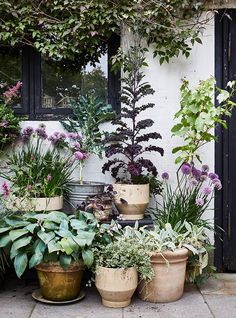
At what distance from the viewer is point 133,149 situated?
416 centimetres

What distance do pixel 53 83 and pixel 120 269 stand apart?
204 centimetres

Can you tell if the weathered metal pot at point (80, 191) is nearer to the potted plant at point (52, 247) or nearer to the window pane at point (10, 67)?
the potted plant at point (52, 247)

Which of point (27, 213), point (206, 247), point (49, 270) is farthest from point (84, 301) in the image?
point (206, 247)

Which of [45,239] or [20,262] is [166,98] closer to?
[45,239]

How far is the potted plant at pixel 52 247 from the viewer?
11.5 ft

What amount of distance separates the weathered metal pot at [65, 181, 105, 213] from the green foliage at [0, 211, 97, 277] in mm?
489

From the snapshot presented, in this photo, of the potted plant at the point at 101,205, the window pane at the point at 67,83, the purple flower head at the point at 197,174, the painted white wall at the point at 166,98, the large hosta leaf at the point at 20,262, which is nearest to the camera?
the large hosta leaf at the point at 20,262

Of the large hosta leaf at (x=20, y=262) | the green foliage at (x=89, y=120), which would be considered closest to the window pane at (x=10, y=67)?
the green foliage at (x=89, y=120)

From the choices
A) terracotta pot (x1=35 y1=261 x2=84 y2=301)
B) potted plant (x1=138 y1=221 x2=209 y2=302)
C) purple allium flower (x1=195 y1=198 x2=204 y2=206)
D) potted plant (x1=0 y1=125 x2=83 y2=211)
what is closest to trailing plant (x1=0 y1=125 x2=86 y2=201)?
potted plant (x1=0 y1=125 x2=83 y2=211)

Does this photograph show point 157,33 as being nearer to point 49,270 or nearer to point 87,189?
point 87,189

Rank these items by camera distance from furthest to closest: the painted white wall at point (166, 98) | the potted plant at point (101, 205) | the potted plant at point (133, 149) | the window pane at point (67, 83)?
the window pane at point (67, 83), the painted white wall at point (166, 98), the potted plant at point (133, 149), the potted plant at point (101, 205)

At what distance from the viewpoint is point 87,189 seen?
4.20m

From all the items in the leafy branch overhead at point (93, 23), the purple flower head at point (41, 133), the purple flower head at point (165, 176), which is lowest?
the purple flower head at point (165, 176)

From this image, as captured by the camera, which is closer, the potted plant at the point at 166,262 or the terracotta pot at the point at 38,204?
the potted plant at the point at 166,262
